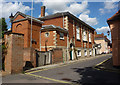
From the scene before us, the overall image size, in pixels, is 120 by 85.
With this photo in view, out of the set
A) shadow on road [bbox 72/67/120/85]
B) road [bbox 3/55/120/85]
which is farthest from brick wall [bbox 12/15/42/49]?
shadow on road [bbox 72/67/120/85]

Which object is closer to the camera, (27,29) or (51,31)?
(27,29)

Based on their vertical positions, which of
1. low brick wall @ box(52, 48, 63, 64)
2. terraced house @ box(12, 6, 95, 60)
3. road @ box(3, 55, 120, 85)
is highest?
terraced house @ box(12, 6, 95, 60)

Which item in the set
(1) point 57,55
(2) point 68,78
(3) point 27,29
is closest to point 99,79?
(2) point 68,78

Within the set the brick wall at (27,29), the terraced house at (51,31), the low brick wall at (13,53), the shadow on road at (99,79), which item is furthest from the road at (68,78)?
the brick wall at (27,29)

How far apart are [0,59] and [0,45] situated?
142 centimetres

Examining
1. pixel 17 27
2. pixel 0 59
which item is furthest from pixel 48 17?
pixel 0 59

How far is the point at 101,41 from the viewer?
1940 inches

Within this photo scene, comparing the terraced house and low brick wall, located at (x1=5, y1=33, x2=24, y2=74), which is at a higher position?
the terraced house

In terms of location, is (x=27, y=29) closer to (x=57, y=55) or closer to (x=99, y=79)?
(x=57, y=55)

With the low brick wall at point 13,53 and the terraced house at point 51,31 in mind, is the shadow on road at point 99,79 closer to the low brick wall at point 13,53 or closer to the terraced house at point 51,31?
the low brick wall at point 13,53

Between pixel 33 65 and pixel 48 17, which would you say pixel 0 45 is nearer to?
A: pixel 33 65

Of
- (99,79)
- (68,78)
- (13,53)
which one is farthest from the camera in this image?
(13,53)

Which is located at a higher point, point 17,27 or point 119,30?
point 17,27

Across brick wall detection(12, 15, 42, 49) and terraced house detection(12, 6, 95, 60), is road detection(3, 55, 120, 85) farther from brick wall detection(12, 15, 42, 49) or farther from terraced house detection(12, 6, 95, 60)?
brick wall detection(12, 15, 42, 49)
